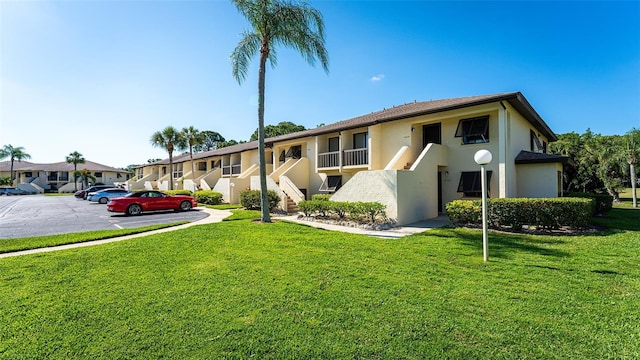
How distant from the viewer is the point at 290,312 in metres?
4.05

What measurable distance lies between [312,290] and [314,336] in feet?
4.59

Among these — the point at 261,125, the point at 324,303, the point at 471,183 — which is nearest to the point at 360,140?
the point at 471,183

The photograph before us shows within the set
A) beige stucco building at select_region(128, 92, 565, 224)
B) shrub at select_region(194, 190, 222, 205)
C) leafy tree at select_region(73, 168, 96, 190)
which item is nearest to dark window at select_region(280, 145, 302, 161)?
beige stucco building at select_region(128, 92, 565, 224)

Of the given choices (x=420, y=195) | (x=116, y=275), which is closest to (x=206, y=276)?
(x=116, y=275)

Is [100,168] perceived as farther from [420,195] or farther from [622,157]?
[622,157]

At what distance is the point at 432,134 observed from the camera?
619 inches

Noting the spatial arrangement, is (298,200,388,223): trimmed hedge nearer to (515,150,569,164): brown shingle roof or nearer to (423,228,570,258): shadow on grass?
(423,228,570,258): shadow on grass

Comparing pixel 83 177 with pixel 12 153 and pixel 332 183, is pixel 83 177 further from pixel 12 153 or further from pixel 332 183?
pixel 332 183

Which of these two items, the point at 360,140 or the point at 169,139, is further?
the point at 169,139

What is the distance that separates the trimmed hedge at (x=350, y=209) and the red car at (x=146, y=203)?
9.33 metres

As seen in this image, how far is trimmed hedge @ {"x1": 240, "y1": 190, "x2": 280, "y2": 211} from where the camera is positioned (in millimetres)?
17500

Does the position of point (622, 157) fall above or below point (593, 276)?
above

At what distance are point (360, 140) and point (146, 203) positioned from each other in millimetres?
14030

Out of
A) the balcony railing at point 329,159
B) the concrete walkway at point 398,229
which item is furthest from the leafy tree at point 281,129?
the concrete walkway at point 398,229
